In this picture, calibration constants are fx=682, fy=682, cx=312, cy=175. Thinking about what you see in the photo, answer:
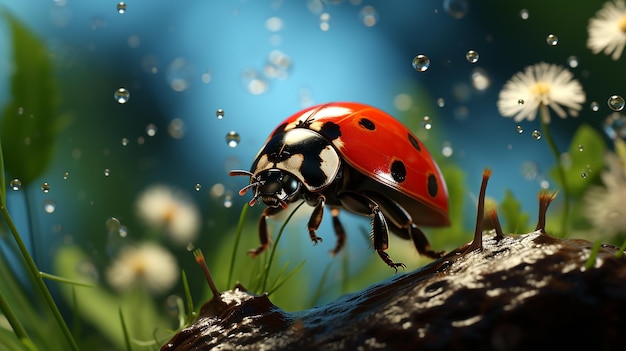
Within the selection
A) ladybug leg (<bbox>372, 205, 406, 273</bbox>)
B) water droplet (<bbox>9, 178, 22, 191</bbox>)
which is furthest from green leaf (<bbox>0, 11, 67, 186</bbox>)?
ladybug leg (<bbox>372, 205, 406, 273</bbox>)

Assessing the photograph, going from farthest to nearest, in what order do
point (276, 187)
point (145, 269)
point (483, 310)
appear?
1. point (145, 269)
2. point (276, 187)
3. point (483, 310)

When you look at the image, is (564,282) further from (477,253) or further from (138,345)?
(138,345)

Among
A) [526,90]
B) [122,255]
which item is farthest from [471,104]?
A: [122,255]

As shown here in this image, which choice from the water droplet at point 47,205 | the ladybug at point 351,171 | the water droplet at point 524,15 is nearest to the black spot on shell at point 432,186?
the ladybug at point 351,171

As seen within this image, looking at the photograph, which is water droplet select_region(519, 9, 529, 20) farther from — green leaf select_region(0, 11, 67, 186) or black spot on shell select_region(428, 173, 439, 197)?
green leaf select_region(0, 11, 67, 186)

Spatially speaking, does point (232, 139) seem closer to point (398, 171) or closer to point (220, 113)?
point (220, 113)

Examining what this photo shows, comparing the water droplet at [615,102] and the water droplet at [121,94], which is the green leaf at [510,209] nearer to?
the water droplet at [615,102]

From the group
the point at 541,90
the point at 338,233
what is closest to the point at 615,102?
the point at 541,90
